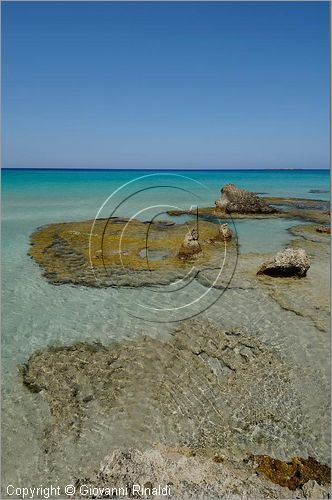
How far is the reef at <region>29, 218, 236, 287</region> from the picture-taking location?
16.0 m

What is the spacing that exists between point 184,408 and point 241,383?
5.25ft

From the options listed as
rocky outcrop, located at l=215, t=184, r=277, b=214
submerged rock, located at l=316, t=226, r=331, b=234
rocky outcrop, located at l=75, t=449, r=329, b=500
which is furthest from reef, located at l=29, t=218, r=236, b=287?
rocky outcrop, located at l=75, t=449, r=329, b=500

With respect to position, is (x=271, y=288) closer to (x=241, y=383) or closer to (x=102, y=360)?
(x=241, y=383)

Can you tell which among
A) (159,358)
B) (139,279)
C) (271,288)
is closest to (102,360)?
(159,358)

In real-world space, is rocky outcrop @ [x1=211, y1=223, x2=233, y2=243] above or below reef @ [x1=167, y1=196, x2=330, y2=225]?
below

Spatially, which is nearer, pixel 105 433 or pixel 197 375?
pixel 105 433

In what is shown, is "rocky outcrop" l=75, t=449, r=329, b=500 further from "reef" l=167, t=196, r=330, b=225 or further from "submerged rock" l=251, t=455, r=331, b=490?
"reef" l=167, t=196, r=330, b=225

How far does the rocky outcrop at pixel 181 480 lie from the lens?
6.30 metres

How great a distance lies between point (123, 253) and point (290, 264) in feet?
26.1

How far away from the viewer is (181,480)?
6484 millimetres

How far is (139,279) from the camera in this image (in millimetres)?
15664
